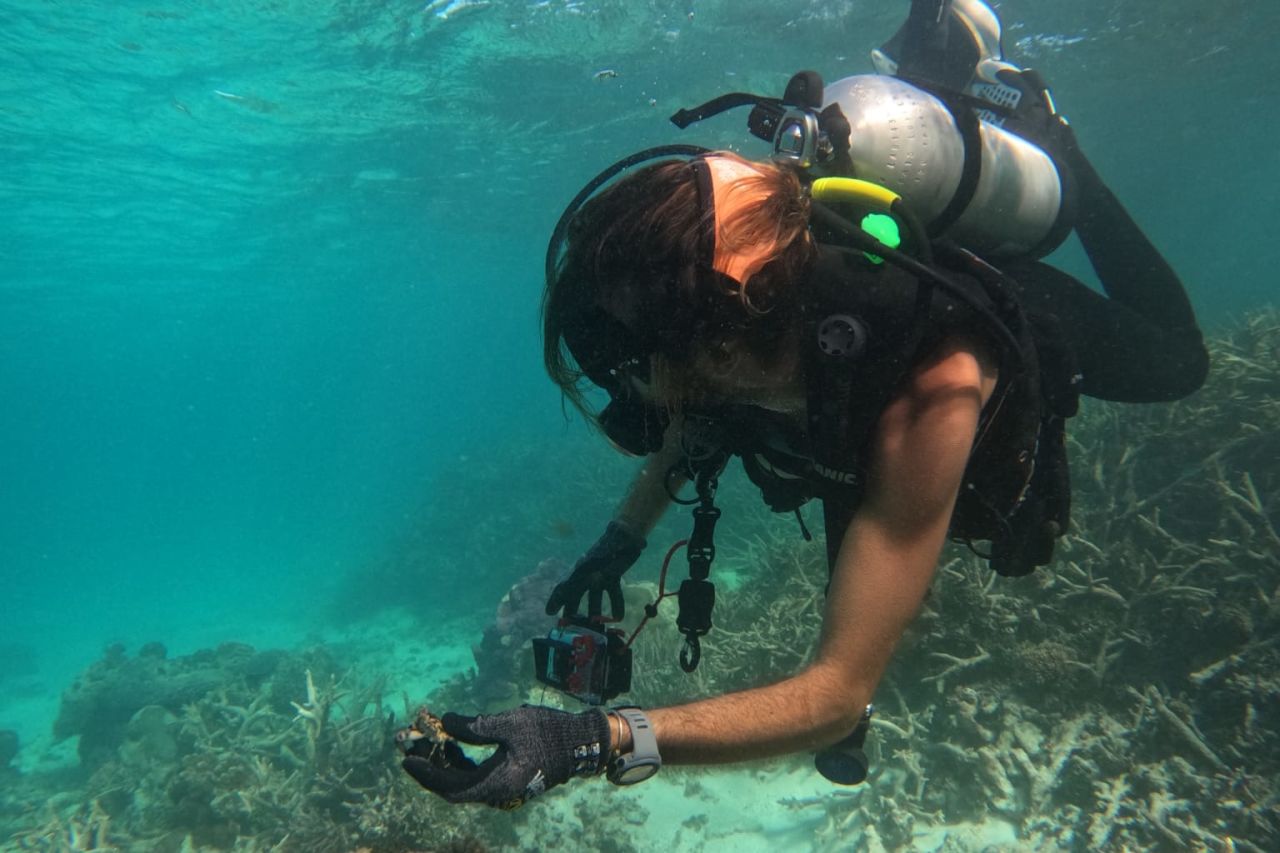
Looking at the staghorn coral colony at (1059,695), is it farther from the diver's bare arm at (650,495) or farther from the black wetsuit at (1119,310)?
the black wetsuit at (1119,310)

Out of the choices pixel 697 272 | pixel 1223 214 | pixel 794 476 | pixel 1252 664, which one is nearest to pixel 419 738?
pixel 697 272

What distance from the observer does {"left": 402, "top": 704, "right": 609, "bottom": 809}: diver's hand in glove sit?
4.62 feet

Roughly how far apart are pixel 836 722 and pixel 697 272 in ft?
4.08

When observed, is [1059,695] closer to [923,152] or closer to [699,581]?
[699,581]

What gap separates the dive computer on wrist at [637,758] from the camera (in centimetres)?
156

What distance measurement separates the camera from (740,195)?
71.1 inches

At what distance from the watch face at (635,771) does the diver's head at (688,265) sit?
41.1 inches

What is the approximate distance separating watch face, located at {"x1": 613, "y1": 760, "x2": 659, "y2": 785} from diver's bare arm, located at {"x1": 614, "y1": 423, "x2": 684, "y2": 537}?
5.16 ft

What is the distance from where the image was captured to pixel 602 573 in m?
3.06

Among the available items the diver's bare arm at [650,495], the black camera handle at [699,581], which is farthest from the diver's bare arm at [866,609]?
the diver's bare arm at [650,495]

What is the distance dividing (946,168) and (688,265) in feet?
4.38

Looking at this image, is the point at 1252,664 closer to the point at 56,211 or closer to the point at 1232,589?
the point at 1232,589

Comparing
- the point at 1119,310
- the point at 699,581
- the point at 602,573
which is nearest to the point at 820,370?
the point at 699,581

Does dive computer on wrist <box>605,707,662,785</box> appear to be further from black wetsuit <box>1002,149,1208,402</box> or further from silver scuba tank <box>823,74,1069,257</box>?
black wetsuit <box>1002,149,1208,402</box>
